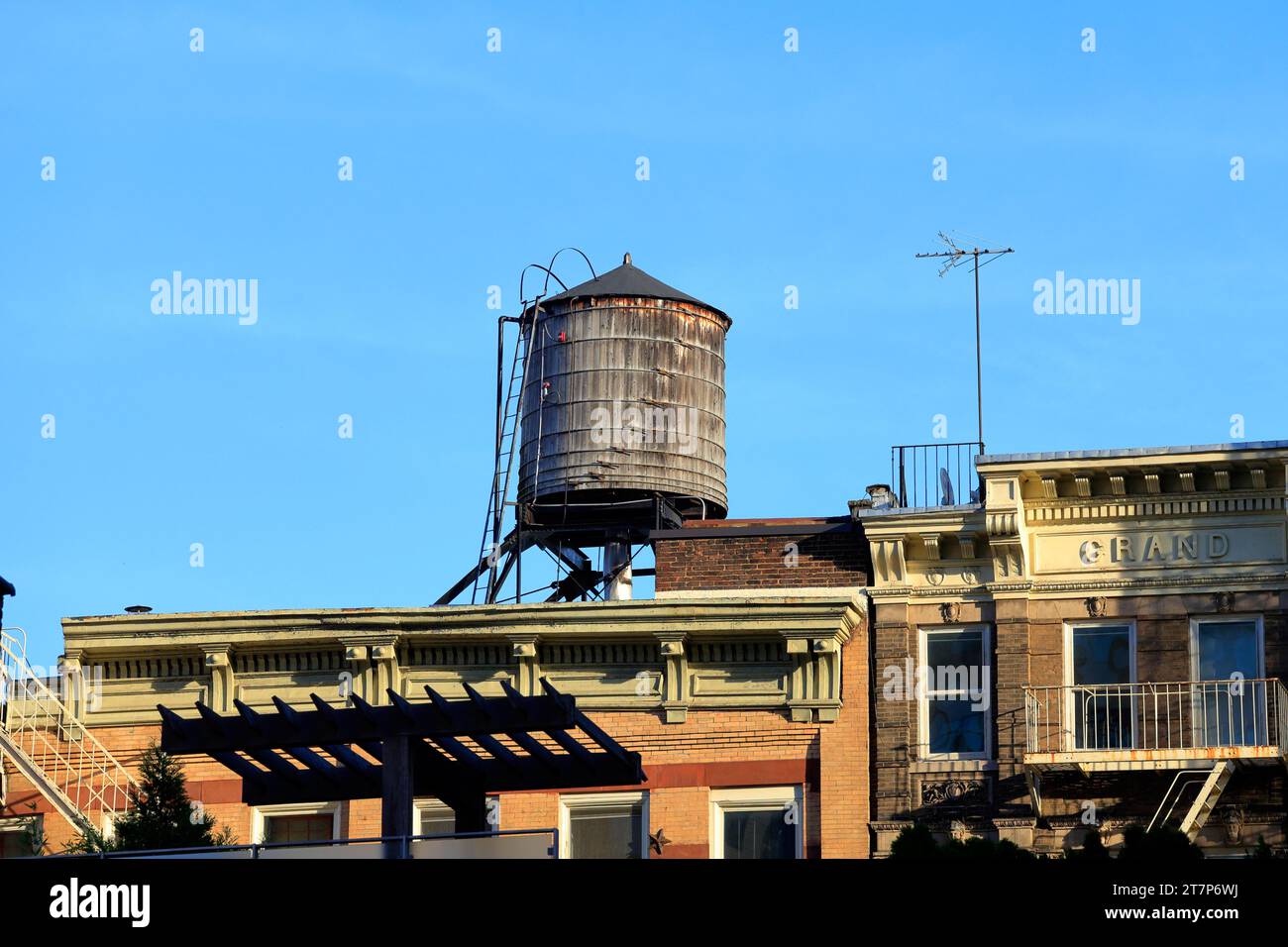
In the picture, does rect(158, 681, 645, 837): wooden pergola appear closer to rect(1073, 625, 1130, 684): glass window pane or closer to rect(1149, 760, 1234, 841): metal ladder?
rect(1149, 760, 1234, 841): metal ladder

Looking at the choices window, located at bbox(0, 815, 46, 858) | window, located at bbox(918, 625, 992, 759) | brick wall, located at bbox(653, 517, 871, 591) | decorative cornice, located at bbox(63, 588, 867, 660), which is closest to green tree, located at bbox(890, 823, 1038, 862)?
window, located at bbox(918, 625, 992, 759)

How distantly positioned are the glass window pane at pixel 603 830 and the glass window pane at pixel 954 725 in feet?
14.3

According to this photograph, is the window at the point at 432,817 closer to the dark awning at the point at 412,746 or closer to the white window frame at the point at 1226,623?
the dark awning at the point at 412,746

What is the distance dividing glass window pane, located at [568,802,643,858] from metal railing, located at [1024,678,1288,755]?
18.5 ft

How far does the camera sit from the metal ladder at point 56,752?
34000 millimetres

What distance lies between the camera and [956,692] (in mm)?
34344

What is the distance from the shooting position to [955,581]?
114ft

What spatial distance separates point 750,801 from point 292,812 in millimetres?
6733

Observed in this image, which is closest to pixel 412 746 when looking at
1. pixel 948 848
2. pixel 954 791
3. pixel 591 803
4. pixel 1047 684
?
pixel 948 848

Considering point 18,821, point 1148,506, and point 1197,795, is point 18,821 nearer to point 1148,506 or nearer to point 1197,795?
point 1197,795

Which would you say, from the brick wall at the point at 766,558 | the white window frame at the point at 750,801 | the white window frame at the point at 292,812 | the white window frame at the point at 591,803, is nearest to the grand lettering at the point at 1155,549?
the brick wall at the point at 766,558
